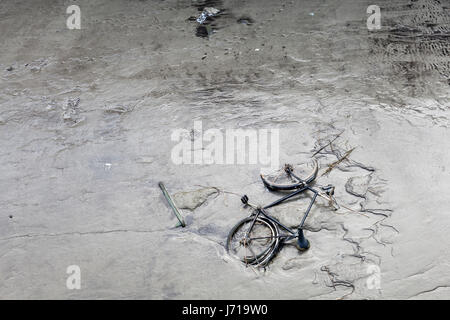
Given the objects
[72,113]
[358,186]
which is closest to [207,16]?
[72,113]

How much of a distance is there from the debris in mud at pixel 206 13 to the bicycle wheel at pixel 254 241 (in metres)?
3.65

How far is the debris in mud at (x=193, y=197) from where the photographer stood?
165 inches

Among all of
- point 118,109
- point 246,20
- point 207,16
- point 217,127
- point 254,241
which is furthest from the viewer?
point 207,16

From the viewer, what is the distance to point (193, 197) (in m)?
4.26

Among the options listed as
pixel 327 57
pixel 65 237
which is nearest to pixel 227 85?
pixel 327 57

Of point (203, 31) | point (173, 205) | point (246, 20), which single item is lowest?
point (173, 205)

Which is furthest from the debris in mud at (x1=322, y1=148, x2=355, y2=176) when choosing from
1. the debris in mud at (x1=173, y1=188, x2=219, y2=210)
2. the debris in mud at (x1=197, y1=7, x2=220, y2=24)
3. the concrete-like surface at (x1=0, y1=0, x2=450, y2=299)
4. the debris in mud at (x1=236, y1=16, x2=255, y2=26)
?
the debris in mud at (x1=197, y1=7, x2=220, y2=24)

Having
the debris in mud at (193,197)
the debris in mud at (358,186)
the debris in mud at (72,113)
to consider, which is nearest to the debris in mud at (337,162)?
the debris in mud at (358,186)

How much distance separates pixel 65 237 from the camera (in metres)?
4.06

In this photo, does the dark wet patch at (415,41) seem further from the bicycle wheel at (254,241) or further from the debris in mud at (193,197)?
the debris in mud at (193,197)

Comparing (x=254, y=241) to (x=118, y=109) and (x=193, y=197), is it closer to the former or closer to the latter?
(x=193, y=197)

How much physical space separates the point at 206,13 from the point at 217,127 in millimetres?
2509
